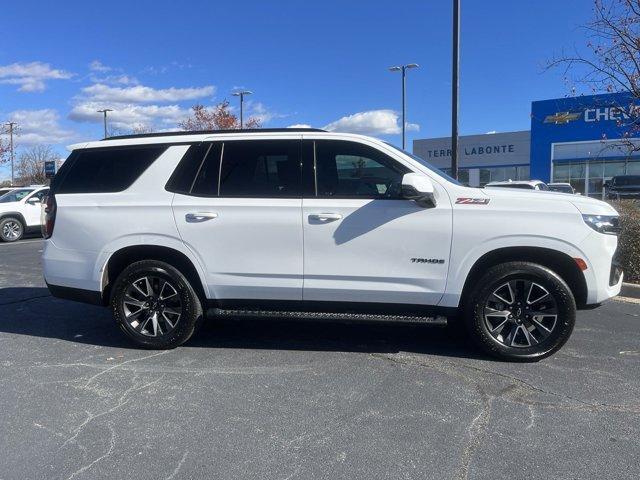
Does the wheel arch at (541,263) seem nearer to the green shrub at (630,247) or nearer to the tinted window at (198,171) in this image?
the tinted window at (198,171)

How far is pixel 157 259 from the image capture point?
504 cm

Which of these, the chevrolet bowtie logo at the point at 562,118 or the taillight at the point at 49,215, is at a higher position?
the chevrolet bowtie logo at the point at 562,118

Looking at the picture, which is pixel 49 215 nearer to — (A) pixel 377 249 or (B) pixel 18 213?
(A) pixel 377 249

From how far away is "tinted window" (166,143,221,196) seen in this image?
493cm

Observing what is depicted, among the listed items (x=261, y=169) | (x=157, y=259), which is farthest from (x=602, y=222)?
(x=157, y=259)

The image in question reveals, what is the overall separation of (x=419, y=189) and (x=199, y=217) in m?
1.94

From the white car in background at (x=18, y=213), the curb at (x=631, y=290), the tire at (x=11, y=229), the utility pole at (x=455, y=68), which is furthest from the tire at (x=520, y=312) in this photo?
the tire at (x=11, y=229)

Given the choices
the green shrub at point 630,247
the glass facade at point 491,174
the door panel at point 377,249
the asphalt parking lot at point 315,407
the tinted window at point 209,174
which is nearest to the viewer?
the asphalt parking lot at point 315,407

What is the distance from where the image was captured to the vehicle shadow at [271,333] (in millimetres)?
5090

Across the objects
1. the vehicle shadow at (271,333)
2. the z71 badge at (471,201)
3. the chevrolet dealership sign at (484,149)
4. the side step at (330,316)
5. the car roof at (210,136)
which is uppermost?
the chevrolet dealership sign at (484,149)

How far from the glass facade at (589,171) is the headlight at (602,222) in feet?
111

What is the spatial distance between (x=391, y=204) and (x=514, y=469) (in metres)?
2.26

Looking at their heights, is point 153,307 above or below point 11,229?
below

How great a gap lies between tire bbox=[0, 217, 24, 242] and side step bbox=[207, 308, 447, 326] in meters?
13.7
